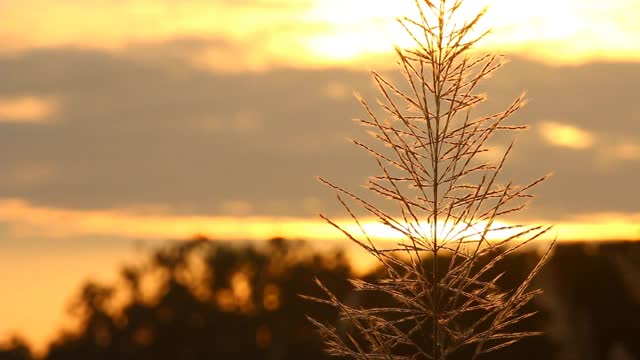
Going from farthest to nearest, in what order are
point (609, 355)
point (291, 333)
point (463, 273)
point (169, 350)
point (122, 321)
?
point (122, 321), point (169, 350), point (291, 333), point (609, 355), point (463, 273)

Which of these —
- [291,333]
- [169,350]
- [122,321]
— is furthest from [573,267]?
[122,321]

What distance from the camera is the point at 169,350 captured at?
70562 mm

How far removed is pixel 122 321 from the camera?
7569 cm

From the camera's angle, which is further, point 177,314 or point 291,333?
point 177,314

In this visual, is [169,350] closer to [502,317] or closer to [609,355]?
[609,355]

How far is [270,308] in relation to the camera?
217 ft

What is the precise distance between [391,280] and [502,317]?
0.74 metres

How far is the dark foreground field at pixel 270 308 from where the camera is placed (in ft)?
157

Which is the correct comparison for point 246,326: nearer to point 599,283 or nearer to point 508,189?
point 599,283

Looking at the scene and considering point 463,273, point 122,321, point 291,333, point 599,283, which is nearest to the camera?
point 463,273

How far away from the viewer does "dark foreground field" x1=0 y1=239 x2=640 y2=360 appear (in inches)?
1879

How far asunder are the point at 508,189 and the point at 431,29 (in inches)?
45.2

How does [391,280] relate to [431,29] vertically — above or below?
below

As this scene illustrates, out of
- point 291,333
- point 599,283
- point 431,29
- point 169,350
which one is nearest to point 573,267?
point 599,283
